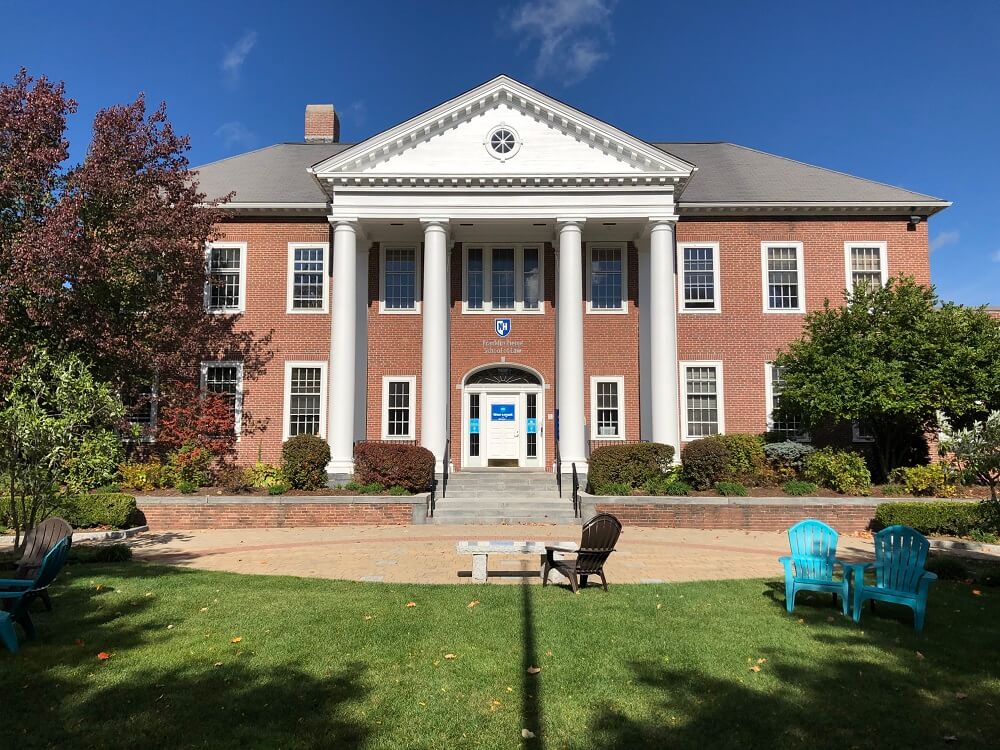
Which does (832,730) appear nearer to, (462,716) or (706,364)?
(462,716)

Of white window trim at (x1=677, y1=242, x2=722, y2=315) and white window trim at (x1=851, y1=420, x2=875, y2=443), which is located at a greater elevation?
white window trim at (x1=677, y1=242, x2=722, y2=315)

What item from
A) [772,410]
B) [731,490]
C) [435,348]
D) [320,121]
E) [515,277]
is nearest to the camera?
[731,490]

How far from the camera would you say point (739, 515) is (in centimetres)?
1509

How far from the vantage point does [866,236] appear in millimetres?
21219

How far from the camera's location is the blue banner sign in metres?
21.4

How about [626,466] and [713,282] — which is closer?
[626,466]

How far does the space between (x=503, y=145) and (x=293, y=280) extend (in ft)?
25.4

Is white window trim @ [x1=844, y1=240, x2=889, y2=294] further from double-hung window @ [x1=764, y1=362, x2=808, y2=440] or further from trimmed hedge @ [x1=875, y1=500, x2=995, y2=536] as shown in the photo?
trimmed hedge @ [x1=875, y1=500, x2=995, y2=536]

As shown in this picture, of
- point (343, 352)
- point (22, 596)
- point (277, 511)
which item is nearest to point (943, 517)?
point (277, 511)

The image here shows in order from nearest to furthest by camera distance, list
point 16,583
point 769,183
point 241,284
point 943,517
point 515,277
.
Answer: point 16,583
point 943,517
point 241,284
point 515,277
point 769,183

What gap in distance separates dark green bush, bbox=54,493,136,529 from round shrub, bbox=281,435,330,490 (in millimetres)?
3934

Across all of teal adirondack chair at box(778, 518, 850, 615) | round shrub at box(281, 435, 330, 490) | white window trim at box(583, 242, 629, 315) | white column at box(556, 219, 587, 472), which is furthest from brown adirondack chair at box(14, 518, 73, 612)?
white window trim at box(583, 242, 629, 315)

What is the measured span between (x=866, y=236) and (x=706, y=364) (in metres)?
6.50

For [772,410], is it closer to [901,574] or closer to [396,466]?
[396,466]
